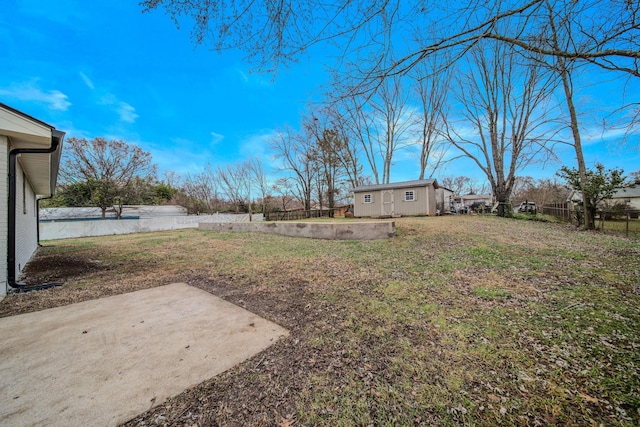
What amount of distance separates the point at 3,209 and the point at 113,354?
3.73 metres

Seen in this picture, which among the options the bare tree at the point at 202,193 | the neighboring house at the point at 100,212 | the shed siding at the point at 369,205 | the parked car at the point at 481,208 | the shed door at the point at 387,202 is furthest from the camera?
the bare tree at the point at 202,193

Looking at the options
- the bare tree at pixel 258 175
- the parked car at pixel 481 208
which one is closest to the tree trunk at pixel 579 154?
the parked car at pixel 481 208

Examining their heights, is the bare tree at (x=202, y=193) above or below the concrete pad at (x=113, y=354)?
above

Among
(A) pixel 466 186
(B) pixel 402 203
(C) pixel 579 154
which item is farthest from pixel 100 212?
(A) pixel 466 186

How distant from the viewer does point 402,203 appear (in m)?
16.3

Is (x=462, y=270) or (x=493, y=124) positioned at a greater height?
(x=493, y=124)

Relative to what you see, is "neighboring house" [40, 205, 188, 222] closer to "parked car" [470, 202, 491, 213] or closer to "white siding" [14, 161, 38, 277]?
"white siding" [14, 161, 38, 277]

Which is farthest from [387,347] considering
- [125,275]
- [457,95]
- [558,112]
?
[457,95]

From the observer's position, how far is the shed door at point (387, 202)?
16.7 metres

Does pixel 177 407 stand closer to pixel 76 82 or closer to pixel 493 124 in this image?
pixel 76 82

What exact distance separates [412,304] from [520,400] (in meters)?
1.47

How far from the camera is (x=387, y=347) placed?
213 cm

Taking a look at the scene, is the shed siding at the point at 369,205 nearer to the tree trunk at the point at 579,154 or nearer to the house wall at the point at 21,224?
the tree trunk at the point at 579,154

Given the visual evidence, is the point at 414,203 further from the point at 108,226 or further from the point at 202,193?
the point at 202,193
